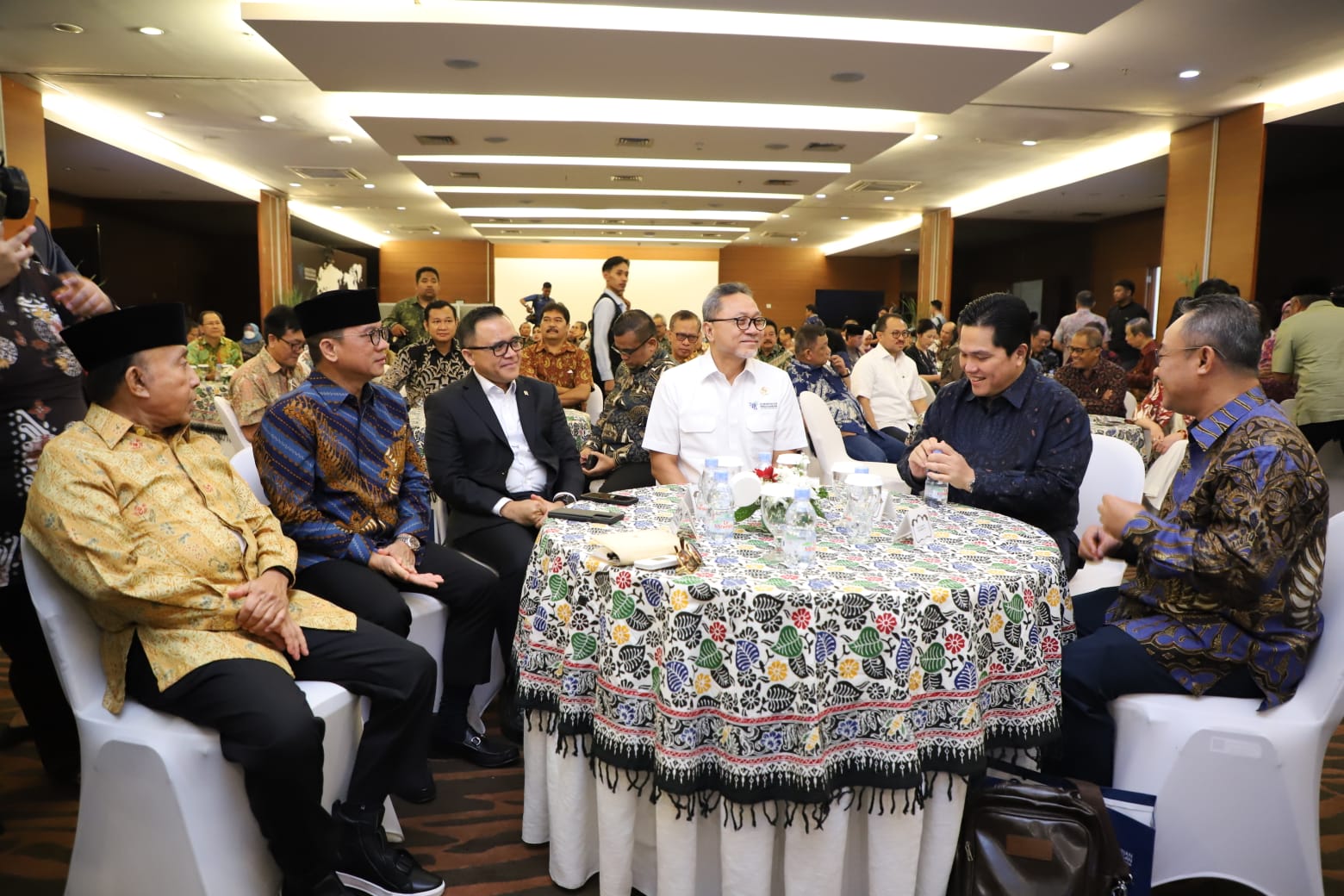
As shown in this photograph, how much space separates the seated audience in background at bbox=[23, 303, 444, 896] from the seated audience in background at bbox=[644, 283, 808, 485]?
1490 mm

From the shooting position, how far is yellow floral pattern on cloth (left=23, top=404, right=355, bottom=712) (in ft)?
5.97

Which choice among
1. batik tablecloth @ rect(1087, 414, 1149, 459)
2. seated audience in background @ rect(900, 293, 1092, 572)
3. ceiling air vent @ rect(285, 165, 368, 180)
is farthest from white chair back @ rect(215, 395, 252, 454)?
ceiling air vent @ rect(285, 165, 368, 180)

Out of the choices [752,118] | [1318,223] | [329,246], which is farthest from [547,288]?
[1318,223]

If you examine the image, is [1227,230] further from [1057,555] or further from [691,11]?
[1057,555]

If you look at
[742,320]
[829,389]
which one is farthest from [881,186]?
[742,320]

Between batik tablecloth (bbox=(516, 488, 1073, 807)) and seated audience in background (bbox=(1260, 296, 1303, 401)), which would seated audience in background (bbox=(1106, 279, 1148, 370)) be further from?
batik tablecloth (bbox=(516, 488, 1073, 807))

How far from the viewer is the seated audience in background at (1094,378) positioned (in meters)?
5.84

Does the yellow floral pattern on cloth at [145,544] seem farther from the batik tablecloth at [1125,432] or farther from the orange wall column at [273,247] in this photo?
the orange wall column at [273,247]

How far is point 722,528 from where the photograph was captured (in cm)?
223

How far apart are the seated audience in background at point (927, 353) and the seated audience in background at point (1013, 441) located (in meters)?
6.32

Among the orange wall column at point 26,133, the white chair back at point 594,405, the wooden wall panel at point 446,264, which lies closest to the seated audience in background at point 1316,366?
the white chair back at point 594,405

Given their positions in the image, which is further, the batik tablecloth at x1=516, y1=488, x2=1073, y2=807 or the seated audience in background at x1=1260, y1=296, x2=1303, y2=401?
the seated audience in background at x1=1260, y1=296, x2=1303, y2=401

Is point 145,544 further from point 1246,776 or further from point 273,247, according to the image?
point 273,247

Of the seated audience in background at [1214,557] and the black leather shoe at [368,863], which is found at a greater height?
the seated audience in background at [1214,557]
